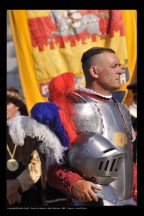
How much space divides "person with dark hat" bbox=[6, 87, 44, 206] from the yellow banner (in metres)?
0.17

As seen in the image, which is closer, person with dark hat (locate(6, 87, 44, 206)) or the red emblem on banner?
person with dark hat (locate(6, 87, 44, 206))

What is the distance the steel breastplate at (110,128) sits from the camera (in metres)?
2.52

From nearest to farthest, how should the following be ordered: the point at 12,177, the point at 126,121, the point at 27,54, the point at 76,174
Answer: the point at 76,174, the point at 126,121, the point at 12,177, the point at 27,54

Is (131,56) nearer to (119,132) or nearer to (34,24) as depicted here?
(34,24)

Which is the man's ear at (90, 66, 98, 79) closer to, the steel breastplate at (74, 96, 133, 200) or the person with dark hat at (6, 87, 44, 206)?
the steel breastplate at (74, 96, 133, 200)

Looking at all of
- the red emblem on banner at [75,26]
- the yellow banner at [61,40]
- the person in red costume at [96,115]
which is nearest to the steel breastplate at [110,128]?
the person in red costume at [96,115]

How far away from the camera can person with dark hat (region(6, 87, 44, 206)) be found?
14.8 feet

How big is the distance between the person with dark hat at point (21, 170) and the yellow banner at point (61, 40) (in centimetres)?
17

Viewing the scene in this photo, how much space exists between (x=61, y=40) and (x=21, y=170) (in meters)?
1.28

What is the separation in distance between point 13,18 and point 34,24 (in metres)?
0.21

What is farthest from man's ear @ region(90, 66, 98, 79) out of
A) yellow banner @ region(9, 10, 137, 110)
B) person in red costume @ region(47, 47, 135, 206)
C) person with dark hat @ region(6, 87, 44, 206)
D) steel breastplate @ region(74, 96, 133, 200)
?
yellow banner @ region(9, 10, 137, 110)

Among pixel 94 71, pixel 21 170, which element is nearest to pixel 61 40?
pixel 21 170

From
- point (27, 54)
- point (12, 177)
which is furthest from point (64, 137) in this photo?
point (27, 54)

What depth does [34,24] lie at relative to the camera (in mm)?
4926
